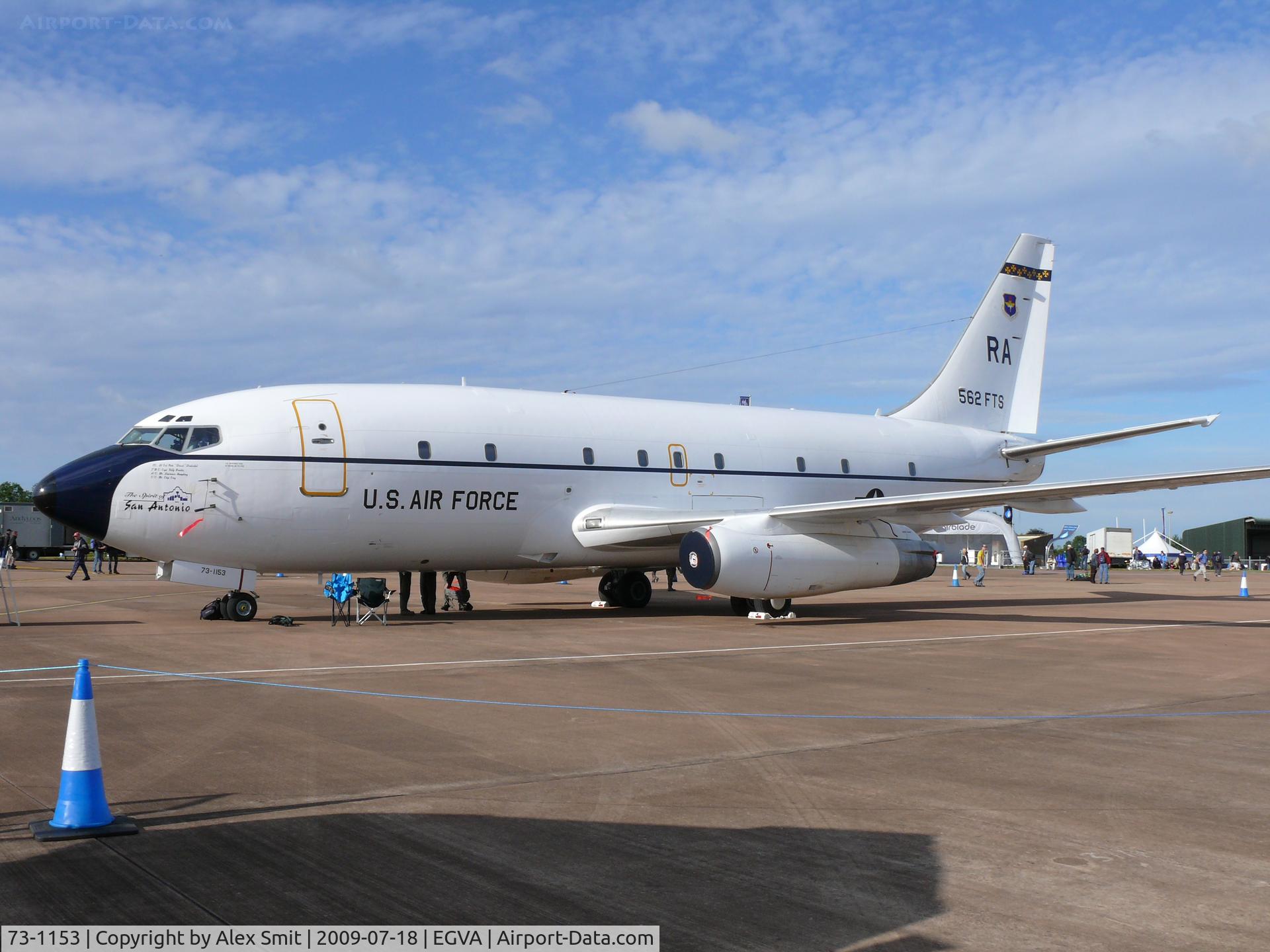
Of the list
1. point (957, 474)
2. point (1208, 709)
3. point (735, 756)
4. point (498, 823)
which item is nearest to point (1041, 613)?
point (957, 474)

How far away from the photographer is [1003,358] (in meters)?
28.4

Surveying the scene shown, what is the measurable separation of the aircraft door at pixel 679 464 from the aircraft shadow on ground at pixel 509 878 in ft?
51.8

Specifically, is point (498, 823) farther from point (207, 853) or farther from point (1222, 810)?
point (1222, 810)

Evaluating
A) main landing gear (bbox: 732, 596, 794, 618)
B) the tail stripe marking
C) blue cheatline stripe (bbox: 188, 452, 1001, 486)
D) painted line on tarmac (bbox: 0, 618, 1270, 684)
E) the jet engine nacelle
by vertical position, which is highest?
the tail stripe marking

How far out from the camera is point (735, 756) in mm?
7781

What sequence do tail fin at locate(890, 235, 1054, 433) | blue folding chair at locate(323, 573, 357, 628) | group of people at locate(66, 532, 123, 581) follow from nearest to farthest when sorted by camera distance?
1. blue folding chair at locate(323, 573, 357, 628)
2. tail fin at locate(890, 235, 1054, 433)
3. group of people at locate(66, 532, 123, 581)

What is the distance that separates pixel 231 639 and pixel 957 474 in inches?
680

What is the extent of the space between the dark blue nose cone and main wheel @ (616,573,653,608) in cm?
1067

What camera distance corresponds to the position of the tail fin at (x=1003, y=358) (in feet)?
91.2

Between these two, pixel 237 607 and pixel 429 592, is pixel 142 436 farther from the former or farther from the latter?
pixel 429 592

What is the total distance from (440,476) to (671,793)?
12720 millimetres

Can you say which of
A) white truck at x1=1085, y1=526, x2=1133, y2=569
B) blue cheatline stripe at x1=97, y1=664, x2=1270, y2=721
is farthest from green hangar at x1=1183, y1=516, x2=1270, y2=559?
blue cheatline stripe at x1=97, y1=664, x2=1270, y2=721

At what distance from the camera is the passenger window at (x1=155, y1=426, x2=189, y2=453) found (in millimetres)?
17438

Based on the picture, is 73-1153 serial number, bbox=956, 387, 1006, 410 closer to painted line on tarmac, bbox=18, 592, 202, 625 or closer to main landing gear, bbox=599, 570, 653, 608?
main landing gear, bbox=599, 570, 653, 608
